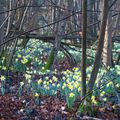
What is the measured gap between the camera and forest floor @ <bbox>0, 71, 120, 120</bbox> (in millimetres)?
4354

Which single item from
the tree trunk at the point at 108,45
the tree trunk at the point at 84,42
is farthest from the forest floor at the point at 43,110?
the tree trunk at the point at 108,45

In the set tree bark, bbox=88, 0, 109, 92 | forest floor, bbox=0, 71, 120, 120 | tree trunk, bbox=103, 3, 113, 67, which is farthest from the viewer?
tree trunk, bbox=103, 3, 113, 67

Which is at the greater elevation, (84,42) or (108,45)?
(108,45)

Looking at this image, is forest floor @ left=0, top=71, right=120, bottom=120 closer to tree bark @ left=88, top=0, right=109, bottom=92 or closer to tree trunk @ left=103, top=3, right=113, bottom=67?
tree bark @ left=88, top=0, right=109, bottom=92

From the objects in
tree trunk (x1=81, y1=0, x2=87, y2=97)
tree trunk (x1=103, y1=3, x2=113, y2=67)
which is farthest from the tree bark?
tree trunk (x1=103, y1=3, x2=113, y2=67)

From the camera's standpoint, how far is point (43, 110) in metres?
4.64

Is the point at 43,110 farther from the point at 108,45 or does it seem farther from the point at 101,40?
the point at 108,45

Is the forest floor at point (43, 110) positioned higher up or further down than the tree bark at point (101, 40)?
further down

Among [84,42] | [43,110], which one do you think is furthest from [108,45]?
[84,42]

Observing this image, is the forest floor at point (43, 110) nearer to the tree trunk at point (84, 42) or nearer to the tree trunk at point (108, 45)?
the tree trunk at point (84, 42)

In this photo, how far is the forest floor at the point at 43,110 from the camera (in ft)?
14.3

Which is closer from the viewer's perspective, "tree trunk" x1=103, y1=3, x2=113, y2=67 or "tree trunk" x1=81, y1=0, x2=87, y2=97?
"tree trunk" x1=81, y1=0, x2=87, y2=97

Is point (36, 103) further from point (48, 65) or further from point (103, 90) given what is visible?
point (48, 65)

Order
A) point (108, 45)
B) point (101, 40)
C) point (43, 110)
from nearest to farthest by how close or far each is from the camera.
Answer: point (101, 40) < point (43, 110) < point (108, 45)
